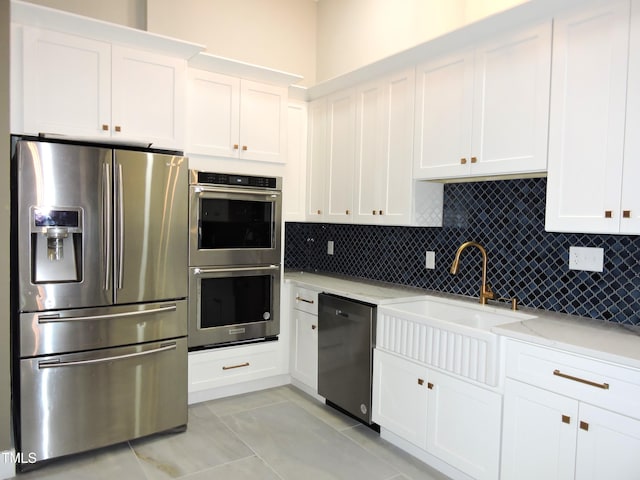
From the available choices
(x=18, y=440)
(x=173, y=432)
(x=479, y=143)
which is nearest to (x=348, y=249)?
(x=479, y=143)

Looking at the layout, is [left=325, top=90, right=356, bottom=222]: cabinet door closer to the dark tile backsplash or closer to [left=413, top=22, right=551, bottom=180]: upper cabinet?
the dark tile backsplash

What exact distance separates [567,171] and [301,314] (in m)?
2.12

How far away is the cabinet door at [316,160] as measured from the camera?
3656 mm

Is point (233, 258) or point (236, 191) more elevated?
point (236, 191)

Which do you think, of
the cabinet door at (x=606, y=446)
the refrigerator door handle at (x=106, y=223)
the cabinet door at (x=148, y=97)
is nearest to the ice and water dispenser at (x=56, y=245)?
the refrigerator door handle at (x=106, y=223)

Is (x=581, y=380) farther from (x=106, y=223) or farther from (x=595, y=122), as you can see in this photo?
(x=106, y=223)

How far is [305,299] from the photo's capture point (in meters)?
3.42

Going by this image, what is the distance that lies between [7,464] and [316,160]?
283cm

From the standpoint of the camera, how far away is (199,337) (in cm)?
310

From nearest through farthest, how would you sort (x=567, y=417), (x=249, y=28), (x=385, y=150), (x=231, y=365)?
1. (x=567, y=417)
2. (x=385, y=150)
3. (x=231, y=365)
4. (x=249, y=28)

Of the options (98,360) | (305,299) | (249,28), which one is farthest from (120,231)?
(249,28)

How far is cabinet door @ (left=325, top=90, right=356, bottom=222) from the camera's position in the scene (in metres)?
3.38

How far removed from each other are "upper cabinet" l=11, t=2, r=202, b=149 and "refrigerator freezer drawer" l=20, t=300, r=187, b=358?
1026mm

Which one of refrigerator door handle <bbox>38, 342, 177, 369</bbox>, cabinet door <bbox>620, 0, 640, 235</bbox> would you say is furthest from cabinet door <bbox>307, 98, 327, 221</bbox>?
cabinet door <bbox>620, 0, 640, 235</bbox>
